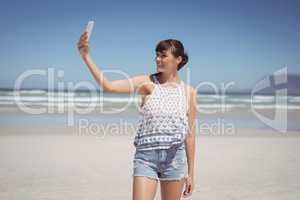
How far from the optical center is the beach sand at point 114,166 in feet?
17.9

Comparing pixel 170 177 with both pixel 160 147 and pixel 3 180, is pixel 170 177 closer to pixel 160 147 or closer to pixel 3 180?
pixel 160 147

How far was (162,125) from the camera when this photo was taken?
2641 millimetres

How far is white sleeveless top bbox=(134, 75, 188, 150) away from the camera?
8.66 ft

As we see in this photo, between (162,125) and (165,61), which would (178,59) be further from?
(162,125)

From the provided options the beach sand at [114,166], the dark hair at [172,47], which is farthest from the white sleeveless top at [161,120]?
the beach sand at [114,166]

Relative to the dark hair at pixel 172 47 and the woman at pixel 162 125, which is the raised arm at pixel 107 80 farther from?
the dark hair at pixel 172 47

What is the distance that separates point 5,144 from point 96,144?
1.76 metres

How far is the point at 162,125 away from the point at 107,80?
1.35ft

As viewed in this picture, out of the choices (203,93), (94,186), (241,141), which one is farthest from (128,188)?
(203,93)

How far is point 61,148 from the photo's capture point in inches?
343

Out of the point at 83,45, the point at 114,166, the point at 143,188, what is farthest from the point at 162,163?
the point at 114,166

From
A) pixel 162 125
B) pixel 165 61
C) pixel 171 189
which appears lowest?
pixel 171 189

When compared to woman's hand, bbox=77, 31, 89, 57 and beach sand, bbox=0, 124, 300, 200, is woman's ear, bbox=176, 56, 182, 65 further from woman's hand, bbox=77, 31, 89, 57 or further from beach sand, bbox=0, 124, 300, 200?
beach sand, bbox=0, 124, 300, 200

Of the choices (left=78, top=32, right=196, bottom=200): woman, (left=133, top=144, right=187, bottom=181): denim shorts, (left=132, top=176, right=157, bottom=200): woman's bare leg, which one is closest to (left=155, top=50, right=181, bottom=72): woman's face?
(left=78, top=32, right=196, bottom=200): woman
